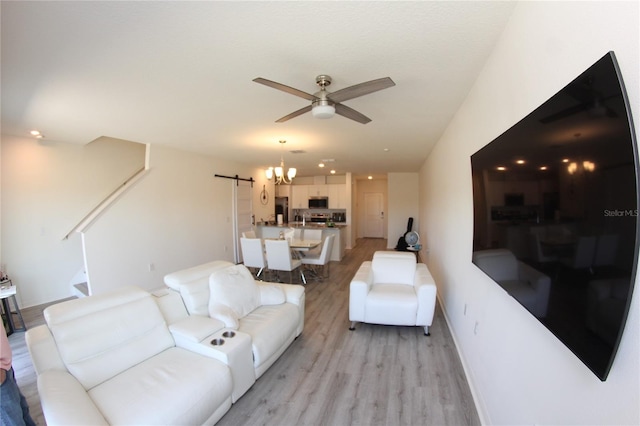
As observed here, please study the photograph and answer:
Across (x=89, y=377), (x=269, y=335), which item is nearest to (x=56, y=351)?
(x=89, y=377)

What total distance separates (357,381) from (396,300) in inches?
38.7

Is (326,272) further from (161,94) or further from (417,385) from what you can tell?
(161,94)

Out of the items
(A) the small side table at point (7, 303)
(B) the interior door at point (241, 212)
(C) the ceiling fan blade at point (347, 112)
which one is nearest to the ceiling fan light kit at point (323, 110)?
(C) the ceiling fan blade at point (347, 112)

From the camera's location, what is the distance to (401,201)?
8781 mm

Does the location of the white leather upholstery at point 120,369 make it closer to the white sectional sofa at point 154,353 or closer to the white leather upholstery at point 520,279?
the white sectional sofa at point 154,353

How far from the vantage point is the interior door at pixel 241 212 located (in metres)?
6.61

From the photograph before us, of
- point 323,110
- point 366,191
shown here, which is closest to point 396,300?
point 323,110

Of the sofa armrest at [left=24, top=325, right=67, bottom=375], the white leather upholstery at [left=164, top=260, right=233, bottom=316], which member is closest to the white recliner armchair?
the white leather upholstery at [left=164, top=260, right=233, bottom=316]

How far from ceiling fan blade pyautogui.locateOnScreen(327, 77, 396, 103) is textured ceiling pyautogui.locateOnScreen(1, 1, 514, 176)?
212mm

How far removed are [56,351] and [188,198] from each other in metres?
3.98

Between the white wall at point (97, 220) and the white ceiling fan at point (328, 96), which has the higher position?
the white ceiling fan at point (328, 96)

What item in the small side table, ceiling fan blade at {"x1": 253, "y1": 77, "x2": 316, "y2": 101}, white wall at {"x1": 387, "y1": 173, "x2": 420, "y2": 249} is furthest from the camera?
white wall at {"x1": 387, "y1": 173, "x2": 420, "y2": 249}

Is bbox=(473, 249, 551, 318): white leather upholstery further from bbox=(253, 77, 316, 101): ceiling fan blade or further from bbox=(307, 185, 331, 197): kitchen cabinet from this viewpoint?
bbox=(307, 185, 331, 197): kitchen cabinet

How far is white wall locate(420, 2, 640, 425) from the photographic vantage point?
2.41 feet
